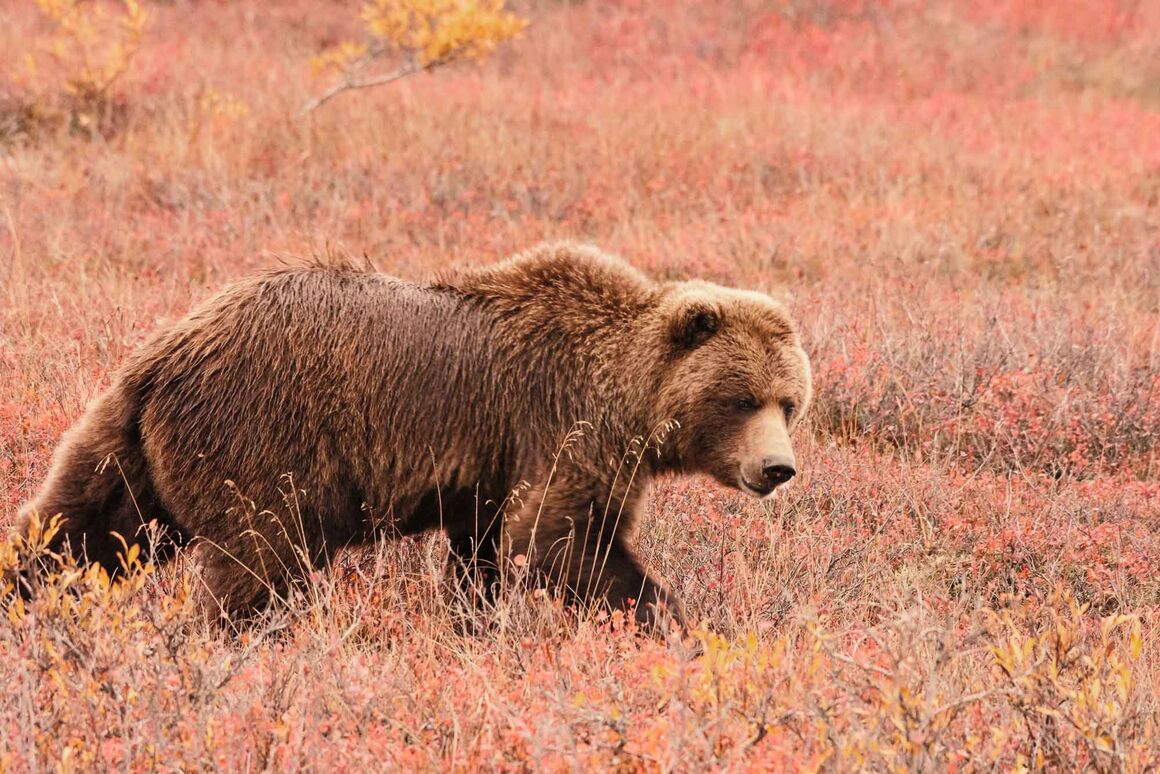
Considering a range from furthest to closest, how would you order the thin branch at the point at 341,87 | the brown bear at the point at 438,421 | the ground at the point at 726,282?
1. the thin branch at the point at 341,87
2. the brown bear at the point at 438,421
3. the ground at the point at 726,282

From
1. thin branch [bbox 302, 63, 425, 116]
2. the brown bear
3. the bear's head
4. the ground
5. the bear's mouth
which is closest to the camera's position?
the ground

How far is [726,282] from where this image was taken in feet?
29.9

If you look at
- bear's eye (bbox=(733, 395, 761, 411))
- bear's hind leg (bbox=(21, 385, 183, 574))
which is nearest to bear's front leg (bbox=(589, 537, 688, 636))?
bear's eye (bbox=(733, 395, 761, 411))

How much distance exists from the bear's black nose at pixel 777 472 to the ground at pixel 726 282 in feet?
1.77

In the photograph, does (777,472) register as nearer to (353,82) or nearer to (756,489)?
(756,489)

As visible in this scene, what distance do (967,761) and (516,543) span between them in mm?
1622

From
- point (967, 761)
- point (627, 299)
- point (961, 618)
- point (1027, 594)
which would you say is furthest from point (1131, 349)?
point (967, 761)

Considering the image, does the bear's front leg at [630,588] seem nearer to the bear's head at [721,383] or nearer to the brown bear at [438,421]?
the brown bear at [438,421]

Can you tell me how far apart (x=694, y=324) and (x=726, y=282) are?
15.4 ft

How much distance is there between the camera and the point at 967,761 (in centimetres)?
336

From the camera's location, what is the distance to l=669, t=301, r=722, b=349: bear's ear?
4.49 meters

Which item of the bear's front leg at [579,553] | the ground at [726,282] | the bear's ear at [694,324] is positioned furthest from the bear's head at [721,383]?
the ground at [726,282]

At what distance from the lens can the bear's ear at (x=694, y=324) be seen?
449 centimetres

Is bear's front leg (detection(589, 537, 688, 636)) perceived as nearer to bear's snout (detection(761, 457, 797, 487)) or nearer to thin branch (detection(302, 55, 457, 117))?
bear's snout (detection(761, 457, 797, 487))
